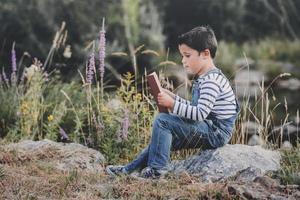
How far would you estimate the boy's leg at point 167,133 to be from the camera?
536 centimetres

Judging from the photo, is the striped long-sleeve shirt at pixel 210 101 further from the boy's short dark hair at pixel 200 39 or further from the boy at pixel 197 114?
the boy's short dark hair at pixel 200 39

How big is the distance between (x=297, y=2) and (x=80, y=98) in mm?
12367

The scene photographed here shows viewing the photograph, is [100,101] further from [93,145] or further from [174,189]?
[174,189]

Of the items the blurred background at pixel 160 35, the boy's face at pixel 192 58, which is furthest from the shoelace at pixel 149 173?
the blurred background at pixel 160 35

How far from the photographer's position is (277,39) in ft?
61.3

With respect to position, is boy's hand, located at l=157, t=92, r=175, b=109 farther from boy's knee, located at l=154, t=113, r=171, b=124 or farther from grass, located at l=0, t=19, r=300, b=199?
grass, located at l=0, t=19, r=300, b=199

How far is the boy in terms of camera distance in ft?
17.4

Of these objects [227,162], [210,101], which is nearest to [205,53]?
[210,101]

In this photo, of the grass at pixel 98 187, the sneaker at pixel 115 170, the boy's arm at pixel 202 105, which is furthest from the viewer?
the sneaker at pixel 115 170

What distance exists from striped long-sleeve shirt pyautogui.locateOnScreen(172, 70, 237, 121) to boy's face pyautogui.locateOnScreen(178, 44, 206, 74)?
92 millimetres

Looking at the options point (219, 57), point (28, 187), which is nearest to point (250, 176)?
point (28, 187)

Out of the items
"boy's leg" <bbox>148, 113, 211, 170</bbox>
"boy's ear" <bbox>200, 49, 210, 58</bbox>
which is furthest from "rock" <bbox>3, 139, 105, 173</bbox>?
"boy's ear" <bbox>200, 49, 210, 58</bbox>

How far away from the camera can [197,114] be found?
5.27 metres

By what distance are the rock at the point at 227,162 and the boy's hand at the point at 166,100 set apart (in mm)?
488
